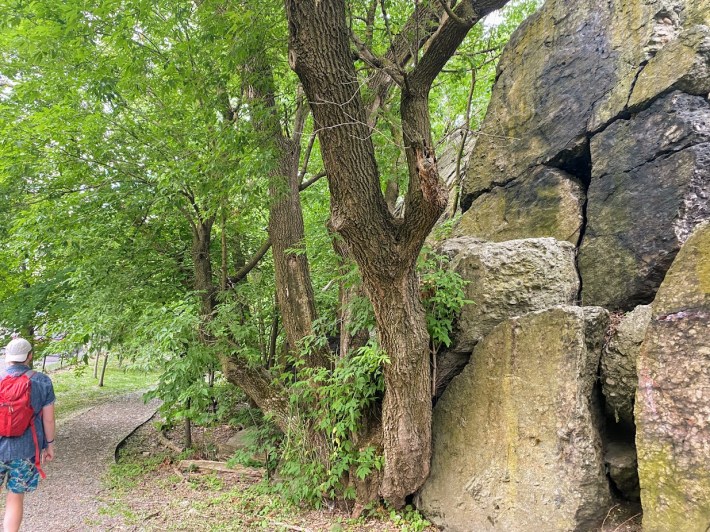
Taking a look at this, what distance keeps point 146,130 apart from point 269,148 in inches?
108

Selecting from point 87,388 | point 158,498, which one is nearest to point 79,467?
point 158,498

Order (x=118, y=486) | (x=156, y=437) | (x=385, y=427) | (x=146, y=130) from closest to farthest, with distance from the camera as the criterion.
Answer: (x=385, y=427) < (x=118, y=486) < (x=146, y=130) < (x=156, y=437)

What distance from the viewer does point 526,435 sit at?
12.0 feet

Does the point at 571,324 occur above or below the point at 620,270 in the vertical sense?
below

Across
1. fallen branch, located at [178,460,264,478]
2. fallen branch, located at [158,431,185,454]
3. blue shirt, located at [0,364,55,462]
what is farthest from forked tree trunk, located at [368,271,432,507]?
fallen branch, located at [158,431,185,454]

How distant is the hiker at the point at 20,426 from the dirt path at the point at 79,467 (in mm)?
1236

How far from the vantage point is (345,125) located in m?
3.30

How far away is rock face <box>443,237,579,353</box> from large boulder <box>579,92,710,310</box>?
33 centimetres

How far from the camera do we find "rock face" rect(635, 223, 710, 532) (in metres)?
2.71

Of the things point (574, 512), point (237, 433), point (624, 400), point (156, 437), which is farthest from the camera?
point (156, 437)

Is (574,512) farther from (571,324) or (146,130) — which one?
(146,130)

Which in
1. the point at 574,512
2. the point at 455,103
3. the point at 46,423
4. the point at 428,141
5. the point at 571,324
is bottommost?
the point at 574,512

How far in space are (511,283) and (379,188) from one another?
175cm

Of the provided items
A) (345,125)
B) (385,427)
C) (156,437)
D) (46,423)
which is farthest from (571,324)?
(156,437)
